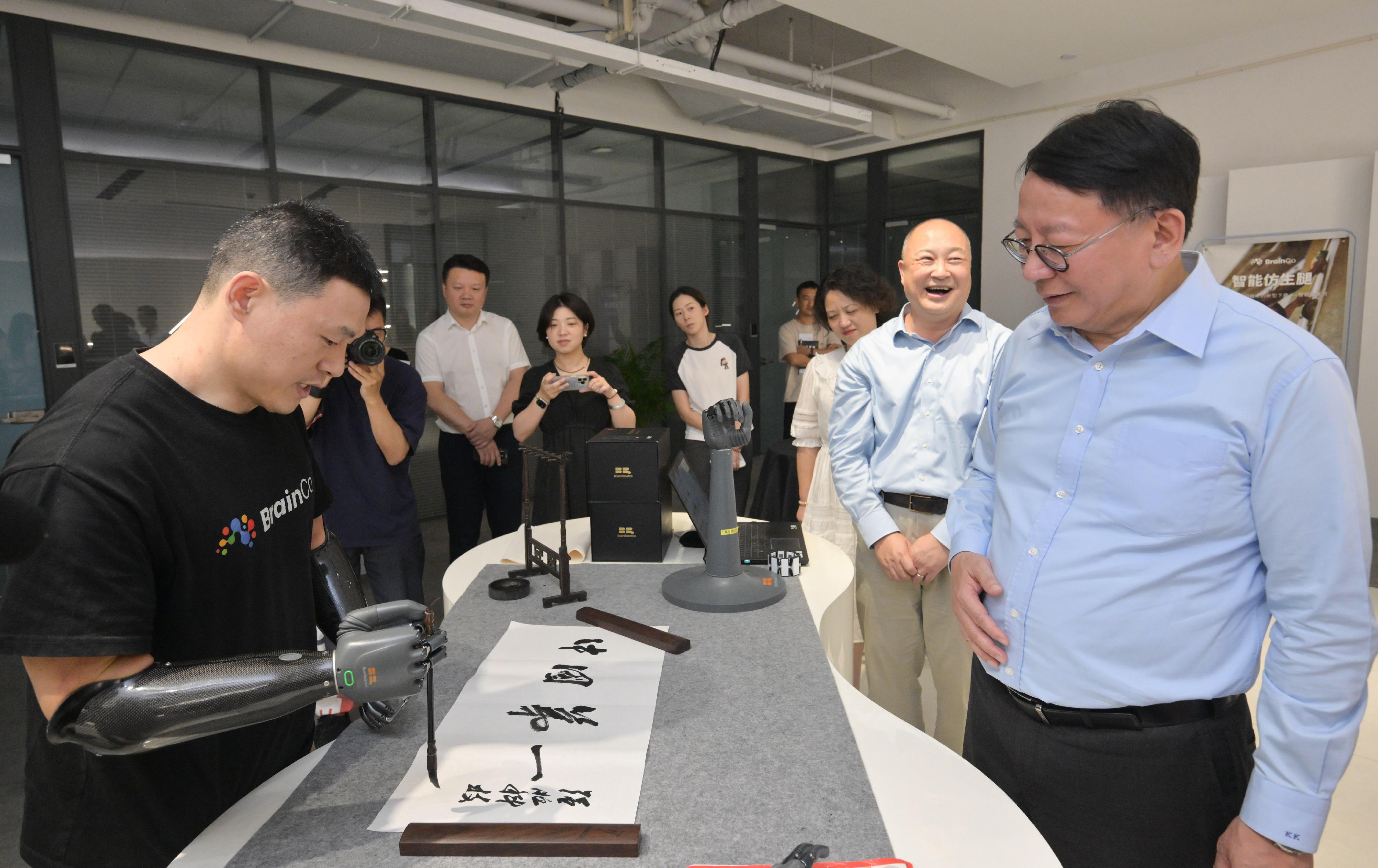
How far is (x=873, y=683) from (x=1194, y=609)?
1.26 m

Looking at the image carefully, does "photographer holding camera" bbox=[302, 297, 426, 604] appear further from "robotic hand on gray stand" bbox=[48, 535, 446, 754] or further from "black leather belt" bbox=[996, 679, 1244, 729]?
"black leather belt" bbox=[996, 679, 1244, 729]

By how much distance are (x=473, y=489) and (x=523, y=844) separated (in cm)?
316

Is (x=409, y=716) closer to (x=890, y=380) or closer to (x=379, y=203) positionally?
(x=890, y=380)

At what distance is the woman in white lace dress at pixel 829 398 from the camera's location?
2.96m

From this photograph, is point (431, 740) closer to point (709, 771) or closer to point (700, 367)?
point (709, 771)

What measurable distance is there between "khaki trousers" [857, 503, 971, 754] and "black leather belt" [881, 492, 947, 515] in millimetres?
12

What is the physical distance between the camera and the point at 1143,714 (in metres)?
1.10

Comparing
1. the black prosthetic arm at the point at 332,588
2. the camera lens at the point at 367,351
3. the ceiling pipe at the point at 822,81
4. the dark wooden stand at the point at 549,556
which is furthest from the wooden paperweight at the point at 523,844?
the ceiling pipe at the point at 822,81

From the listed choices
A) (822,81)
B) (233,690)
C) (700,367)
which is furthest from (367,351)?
(822,81)

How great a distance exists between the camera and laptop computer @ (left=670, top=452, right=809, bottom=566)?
5.57 feet

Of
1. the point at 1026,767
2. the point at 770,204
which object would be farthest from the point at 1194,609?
the point at 770,204

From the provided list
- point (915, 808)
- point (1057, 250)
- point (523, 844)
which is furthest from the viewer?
point (1057, 250)

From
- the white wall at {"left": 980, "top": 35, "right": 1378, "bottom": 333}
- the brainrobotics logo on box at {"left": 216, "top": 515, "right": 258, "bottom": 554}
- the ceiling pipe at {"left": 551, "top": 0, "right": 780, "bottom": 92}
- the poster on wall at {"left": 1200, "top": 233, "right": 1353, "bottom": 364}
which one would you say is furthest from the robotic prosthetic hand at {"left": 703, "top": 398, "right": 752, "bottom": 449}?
the poster on wall at {"left": 1200, "top": 233, "right": 1353, "bottom": 364}

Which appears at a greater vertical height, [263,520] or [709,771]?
[263,520]
